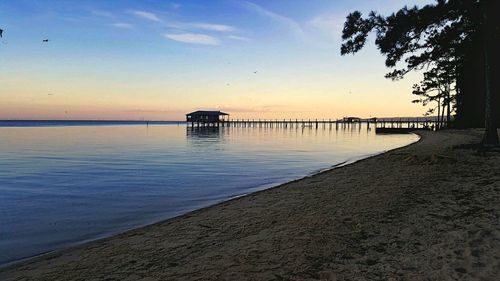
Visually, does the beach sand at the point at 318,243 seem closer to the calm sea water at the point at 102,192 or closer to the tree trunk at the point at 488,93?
the calm sea water at the point at 102,192

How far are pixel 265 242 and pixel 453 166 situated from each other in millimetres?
9685

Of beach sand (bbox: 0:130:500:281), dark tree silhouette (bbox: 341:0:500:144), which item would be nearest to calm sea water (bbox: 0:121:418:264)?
beach sand (bbox: 0:130:500:281)

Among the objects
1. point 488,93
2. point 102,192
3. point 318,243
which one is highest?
point 488,93

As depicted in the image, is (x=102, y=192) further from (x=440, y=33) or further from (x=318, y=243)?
(x=440, y=33)

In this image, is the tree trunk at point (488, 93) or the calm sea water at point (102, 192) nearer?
the calm sea water at point (102, 192)

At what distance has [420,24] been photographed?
52.5ft

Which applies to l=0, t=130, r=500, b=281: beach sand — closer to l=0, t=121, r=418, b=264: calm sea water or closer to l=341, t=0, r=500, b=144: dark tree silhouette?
l=0, t=121, r=418, b=264: calm sea water

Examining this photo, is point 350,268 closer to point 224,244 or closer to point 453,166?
point 224,244

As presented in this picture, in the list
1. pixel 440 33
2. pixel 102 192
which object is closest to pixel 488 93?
pixel 440 33

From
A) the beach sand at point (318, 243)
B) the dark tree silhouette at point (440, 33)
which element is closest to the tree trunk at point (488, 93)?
the dark tree silhouette at point (440, 33)

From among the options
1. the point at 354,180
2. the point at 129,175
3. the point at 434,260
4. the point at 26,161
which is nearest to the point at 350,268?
the point at 434,260

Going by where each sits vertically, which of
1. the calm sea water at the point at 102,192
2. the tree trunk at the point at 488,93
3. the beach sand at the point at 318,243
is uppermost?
the tree trunk at the point at 488,93

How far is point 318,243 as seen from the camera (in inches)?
220

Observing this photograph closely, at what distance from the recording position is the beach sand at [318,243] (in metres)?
4.57
